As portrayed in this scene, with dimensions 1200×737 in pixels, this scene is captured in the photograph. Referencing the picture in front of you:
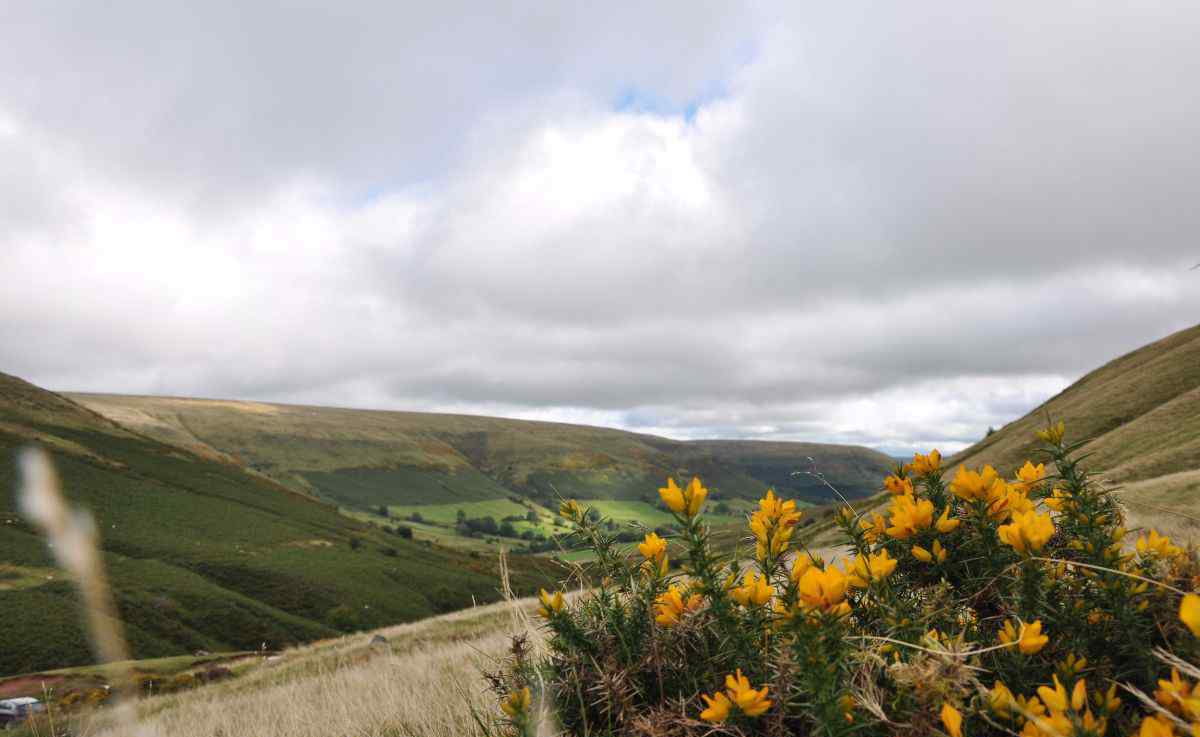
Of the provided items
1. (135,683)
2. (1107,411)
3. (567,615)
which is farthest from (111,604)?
(1107,411)

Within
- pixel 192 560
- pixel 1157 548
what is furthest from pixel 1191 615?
pixel 192 560

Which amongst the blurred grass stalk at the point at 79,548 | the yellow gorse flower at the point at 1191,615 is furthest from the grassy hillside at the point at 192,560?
the yellow gorse flower at the point at 1191,615

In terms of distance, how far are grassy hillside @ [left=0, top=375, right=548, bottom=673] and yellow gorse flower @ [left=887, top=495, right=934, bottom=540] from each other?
7493cm

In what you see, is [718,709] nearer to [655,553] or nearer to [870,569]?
[870,569]

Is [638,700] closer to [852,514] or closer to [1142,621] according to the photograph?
[852,514]

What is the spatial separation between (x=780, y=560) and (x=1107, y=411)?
220 ft

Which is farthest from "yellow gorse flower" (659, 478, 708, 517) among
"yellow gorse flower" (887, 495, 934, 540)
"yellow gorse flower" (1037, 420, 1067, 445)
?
"yellow gorse flower" (1037, 420, 1067, 445)

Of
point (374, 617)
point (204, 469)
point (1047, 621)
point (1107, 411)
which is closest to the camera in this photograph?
point (1047, 621)

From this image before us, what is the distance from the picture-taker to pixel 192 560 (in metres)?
107

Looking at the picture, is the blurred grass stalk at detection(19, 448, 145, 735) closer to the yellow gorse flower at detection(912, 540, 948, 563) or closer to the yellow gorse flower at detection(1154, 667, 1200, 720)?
the yellow gorse flower at detection(912, 540, 948, 563)

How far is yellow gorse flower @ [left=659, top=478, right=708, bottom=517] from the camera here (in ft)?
7.41

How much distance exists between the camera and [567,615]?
259cm

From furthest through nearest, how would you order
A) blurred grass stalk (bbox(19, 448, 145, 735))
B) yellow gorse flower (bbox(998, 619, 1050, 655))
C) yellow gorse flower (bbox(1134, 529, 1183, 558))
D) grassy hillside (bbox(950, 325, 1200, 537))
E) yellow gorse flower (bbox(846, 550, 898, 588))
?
1. blurred grass stalk (bbox(19, 448, 145, 735))
2. grassy hillside (bbox(950, 325, 1200, 537))
3. yellow gorse flower (bbox(1134, 529, 1183, 558))
4. yellow gorse flower (bbox(846, 550, 898, 588))
5. yellow gorse flower (bbox(998, 619, 1050, 655))

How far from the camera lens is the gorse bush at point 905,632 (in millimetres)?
1727
